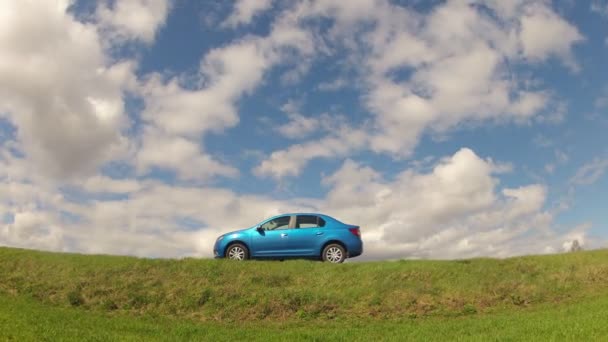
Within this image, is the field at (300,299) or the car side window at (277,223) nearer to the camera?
the field at (300,299)

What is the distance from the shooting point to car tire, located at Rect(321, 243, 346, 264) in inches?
731

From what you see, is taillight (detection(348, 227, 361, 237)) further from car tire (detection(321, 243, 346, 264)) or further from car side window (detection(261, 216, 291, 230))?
car side window (detection(261, 216, 291, 230))

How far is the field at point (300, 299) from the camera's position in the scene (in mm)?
11758

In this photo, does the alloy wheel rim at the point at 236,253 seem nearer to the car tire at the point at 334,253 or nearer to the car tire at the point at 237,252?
the car tire at the point at 237,252

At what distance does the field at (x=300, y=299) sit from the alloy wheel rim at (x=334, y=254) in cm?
74

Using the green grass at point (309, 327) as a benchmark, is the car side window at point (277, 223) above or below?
above

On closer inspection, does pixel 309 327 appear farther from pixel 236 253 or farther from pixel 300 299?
pixel 236 253

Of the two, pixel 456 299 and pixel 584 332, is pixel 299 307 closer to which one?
pixel 456 299

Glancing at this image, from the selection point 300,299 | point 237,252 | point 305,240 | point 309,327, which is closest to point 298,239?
point 305,240

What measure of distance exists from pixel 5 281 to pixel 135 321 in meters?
6.34

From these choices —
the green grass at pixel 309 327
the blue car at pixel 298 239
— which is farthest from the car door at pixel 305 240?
the green grass at pixel 309 327

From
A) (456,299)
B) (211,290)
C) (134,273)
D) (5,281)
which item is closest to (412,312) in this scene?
(456,299)

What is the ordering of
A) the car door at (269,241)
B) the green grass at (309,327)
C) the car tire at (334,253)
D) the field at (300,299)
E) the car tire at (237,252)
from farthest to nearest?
the car tire at (237,252) → the car door at (269,241) → the car tire at (334,253) → the field at (300,299) → the green grass at (309,327)

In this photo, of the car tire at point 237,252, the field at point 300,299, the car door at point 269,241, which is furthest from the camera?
the car tire at point 237,252
